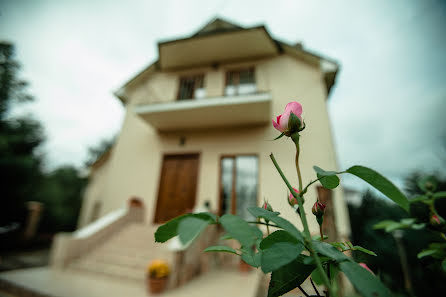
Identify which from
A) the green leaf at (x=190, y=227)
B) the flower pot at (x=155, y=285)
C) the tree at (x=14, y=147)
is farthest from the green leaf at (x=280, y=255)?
the tree at (x=14, y=147)

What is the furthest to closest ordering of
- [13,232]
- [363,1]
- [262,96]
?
[13,232], [262,96], [363,1]

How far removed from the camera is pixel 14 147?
19.7 feet

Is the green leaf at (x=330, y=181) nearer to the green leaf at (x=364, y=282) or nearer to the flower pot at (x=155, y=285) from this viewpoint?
the green leaf at (x=364, y=282)

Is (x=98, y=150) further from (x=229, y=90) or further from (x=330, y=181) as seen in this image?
(x=330, y=181)

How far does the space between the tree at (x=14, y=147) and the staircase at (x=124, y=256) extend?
4.22 meters

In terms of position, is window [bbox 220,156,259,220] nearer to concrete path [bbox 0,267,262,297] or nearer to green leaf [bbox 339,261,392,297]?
concrete path [bbox 0,267,262,297]

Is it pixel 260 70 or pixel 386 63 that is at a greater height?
pixel 260 70

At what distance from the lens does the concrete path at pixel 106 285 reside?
2.25m

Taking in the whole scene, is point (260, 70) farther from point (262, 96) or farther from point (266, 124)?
point (266, 124)

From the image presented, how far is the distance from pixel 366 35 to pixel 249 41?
3.32 m

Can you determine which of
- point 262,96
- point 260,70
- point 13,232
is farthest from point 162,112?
point 13,232

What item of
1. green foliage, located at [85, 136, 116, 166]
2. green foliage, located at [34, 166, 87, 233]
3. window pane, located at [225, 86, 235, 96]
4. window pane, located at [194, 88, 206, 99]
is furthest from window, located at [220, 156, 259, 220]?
green foliage, located at [85, 136, 116, 166]

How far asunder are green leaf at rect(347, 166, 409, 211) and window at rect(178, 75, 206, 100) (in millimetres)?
5562

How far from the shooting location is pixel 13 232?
5.45 metres
